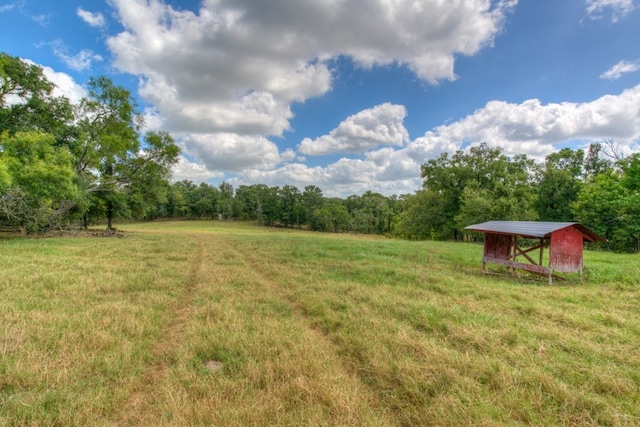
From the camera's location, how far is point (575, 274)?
1261cm

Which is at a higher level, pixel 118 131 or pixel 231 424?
pixel 118 131

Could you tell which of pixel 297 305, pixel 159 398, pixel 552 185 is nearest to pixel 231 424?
A: pixel 159 398

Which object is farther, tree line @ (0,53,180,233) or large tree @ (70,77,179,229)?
large tree @ (70,77,179,229)

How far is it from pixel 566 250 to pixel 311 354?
12.6 metres

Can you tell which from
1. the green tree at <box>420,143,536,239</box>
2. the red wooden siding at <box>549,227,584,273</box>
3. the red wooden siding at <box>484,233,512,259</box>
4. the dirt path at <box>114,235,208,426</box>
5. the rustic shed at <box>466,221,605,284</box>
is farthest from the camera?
the green tree at <box>420,143,536,239</box>

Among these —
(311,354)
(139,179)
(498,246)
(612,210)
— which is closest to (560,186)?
(612,210)

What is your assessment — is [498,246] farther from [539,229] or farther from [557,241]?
[557,241]

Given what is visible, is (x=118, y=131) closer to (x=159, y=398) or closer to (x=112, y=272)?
(x=112, y=272)

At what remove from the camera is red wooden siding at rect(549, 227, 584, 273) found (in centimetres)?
1140

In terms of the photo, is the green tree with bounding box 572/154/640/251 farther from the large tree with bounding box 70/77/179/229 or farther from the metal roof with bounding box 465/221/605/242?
the large tree with bounding box 70/77/179/229

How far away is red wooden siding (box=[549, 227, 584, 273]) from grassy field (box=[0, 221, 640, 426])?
202 centimetres

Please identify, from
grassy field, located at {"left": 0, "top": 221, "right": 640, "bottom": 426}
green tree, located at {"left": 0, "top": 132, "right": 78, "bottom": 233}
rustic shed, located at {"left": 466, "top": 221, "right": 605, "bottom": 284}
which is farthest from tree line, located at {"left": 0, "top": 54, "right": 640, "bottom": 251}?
rustic shed, located at {"left": 466, "top": 221, "right": 605, "bottom": 284}

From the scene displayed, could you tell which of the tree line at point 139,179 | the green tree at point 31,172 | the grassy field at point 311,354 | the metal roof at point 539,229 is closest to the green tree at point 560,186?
the tree line at point 139,179

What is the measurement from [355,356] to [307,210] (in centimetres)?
7746
